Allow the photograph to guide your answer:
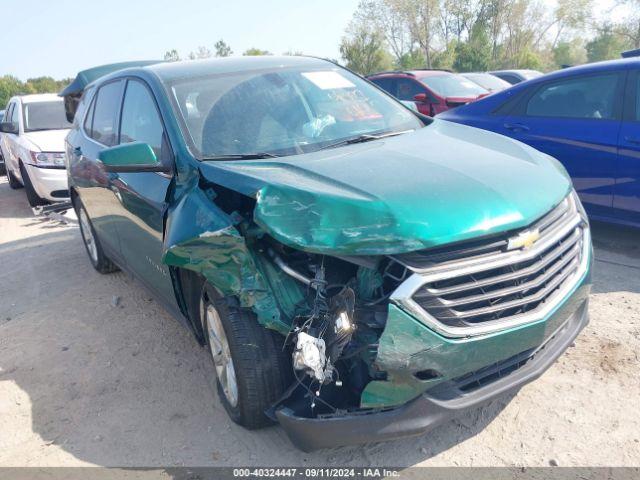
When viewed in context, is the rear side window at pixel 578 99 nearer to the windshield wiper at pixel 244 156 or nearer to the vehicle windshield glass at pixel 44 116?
the windshield wiper at pixel 244 156

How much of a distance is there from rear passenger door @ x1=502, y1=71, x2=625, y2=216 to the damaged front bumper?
2.76m

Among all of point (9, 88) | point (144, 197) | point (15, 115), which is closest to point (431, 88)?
point (15, 115)

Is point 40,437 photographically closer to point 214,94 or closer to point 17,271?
point 214,94

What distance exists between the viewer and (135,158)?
3242mm

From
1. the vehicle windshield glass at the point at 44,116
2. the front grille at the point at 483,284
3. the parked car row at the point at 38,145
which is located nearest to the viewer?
the front grille at the point at 483,284

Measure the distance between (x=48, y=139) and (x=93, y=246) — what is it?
4010mm

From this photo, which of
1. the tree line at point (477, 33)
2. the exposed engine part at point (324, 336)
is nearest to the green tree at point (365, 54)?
the tree line at point (477, 33)

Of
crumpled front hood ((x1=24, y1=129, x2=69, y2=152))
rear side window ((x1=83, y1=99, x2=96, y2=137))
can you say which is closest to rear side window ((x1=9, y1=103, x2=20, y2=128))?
crumpled front hood ((x1=24, y1=129, x2=69, y2=152))

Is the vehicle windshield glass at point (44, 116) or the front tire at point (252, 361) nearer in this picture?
the front tire at point (252, 361)

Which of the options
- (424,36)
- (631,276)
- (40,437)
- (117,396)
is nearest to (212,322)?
(117,396)

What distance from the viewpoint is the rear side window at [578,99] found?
4.91m

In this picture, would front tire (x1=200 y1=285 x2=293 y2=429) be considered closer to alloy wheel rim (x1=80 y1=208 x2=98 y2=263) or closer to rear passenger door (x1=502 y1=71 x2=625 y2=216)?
alloy wheel rim (x1=80 y1=208 x2=98 y2=263)

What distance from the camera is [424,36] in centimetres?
4269

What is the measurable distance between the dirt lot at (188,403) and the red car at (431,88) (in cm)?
550
